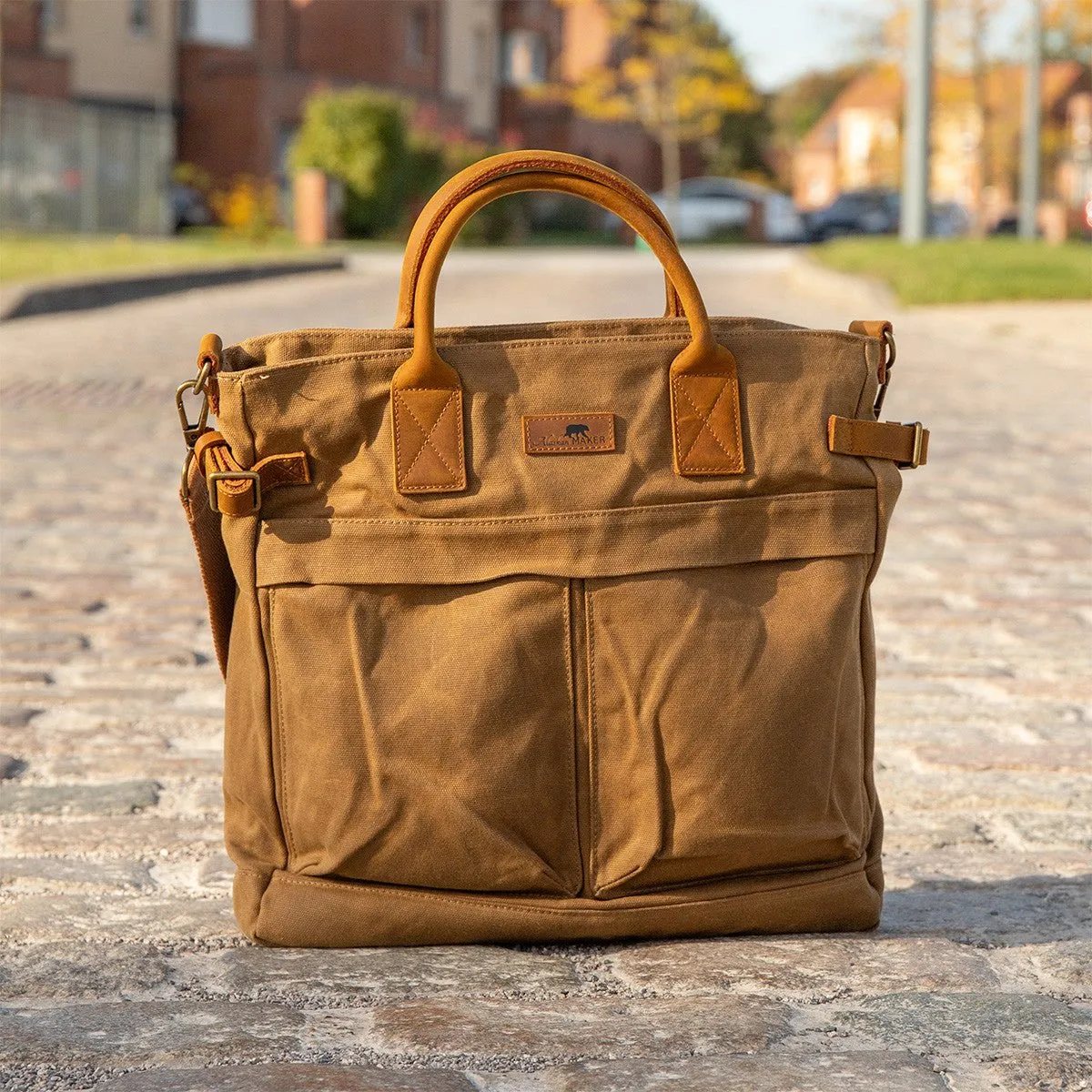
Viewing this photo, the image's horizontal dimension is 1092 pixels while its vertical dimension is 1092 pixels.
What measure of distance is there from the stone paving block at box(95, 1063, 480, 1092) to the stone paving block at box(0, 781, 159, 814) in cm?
122

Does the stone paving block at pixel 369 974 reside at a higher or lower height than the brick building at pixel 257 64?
lower

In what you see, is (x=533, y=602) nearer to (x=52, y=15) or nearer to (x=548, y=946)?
(x=548, y=946)

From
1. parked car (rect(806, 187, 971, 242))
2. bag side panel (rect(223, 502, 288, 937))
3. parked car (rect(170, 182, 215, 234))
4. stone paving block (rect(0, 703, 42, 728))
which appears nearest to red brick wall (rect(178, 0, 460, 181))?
parked car (rect(170, 182, 215, 234))

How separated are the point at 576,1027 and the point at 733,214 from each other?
4423 centimetres

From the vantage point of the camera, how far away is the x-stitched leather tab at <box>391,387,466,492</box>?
7.41ft

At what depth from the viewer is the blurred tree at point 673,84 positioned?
44.1 metres

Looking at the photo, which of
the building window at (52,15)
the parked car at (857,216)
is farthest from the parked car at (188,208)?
the parked car at (857,216)

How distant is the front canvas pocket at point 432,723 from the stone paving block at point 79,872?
1.74ft

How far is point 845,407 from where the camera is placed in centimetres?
237

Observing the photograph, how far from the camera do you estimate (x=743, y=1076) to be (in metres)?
1.92

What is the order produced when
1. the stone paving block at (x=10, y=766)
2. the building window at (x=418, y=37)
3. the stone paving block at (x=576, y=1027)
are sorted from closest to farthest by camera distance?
the stone paving block at (x=576, y=1027)
the stone paving block at (x=10, y=766)
the building window at (x=418, y=37)

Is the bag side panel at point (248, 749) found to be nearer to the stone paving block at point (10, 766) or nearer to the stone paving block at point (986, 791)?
the stone paving block at point (10, 766)

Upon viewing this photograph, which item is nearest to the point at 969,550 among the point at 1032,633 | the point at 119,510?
the point at 1032,633

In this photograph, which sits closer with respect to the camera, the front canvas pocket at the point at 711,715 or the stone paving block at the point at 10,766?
the front canvas pocket at the point at 711,715
